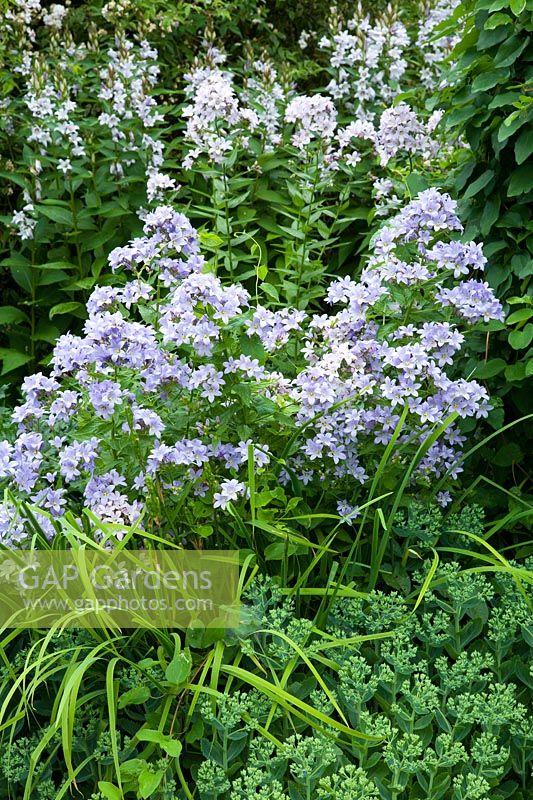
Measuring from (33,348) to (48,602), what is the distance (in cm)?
217

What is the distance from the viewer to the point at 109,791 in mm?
2105

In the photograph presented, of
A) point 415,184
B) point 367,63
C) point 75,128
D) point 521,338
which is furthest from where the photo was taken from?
point 367,63

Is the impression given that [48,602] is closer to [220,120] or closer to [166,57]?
[220,120]

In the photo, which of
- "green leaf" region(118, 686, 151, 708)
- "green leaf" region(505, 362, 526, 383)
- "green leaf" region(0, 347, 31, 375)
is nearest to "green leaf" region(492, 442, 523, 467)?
"green leaf" region(505, 362, 526, 383)

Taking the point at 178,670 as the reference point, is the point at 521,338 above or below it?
above

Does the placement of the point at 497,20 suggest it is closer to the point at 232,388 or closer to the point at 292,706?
the point at 232,388

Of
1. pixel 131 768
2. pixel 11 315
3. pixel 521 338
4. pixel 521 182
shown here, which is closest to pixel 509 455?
pixel 521 338

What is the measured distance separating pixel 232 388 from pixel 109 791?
109cm

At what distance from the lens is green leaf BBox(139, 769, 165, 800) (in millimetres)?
2078

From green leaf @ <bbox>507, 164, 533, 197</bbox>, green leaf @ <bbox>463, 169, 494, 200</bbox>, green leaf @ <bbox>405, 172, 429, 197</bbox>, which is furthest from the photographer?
green leaf @ <bbox>405, 172, 429, 197</bbox>

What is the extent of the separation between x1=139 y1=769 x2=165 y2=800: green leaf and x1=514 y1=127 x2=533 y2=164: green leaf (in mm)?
2091

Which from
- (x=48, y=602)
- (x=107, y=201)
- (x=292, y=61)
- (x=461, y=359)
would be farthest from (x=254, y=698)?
(x=292, y=61)

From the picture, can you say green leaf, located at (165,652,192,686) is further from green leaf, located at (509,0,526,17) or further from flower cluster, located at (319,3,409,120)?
flower cluster, located at (319,3,409,120)

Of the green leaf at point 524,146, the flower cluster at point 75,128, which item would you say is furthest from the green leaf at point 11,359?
the green leaf at point 524,146
